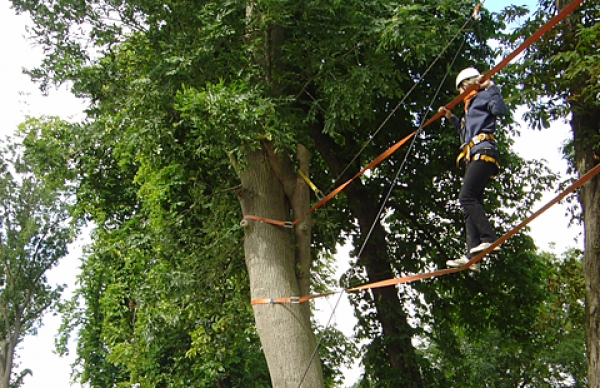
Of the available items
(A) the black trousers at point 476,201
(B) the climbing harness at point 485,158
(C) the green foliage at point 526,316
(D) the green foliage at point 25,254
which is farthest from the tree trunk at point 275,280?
(D) the green foliage at point 25,254

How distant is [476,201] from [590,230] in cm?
448

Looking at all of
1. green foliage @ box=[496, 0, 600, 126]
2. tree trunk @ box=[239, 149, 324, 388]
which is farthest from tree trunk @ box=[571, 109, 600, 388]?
tree trunk @ box=[239, 149, 324, 388]

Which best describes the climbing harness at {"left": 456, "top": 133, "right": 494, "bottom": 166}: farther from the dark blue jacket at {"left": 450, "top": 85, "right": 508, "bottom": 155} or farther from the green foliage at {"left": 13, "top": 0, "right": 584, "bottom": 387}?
the green foliage at {"left": 13, "top": 0, "right": 584, "bottom": 387}

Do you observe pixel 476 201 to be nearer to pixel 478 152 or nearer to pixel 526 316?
pixel 478 152

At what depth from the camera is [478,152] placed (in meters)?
5.38

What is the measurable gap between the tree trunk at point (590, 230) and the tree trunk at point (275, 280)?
3773mm

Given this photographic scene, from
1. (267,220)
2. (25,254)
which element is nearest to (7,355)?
(25,254)

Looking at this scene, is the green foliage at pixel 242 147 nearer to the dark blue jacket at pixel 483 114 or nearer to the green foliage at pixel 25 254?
the dark blue jacket at pixel 483 114

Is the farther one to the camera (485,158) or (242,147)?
(242,147)

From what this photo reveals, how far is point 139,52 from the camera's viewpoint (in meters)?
8.78

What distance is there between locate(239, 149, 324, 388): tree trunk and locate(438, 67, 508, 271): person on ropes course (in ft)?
8.72

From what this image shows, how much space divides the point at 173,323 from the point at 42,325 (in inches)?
889

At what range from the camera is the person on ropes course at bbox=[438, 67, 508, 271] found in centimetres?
537

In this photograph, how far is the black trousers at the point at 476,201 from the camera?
543 cm
